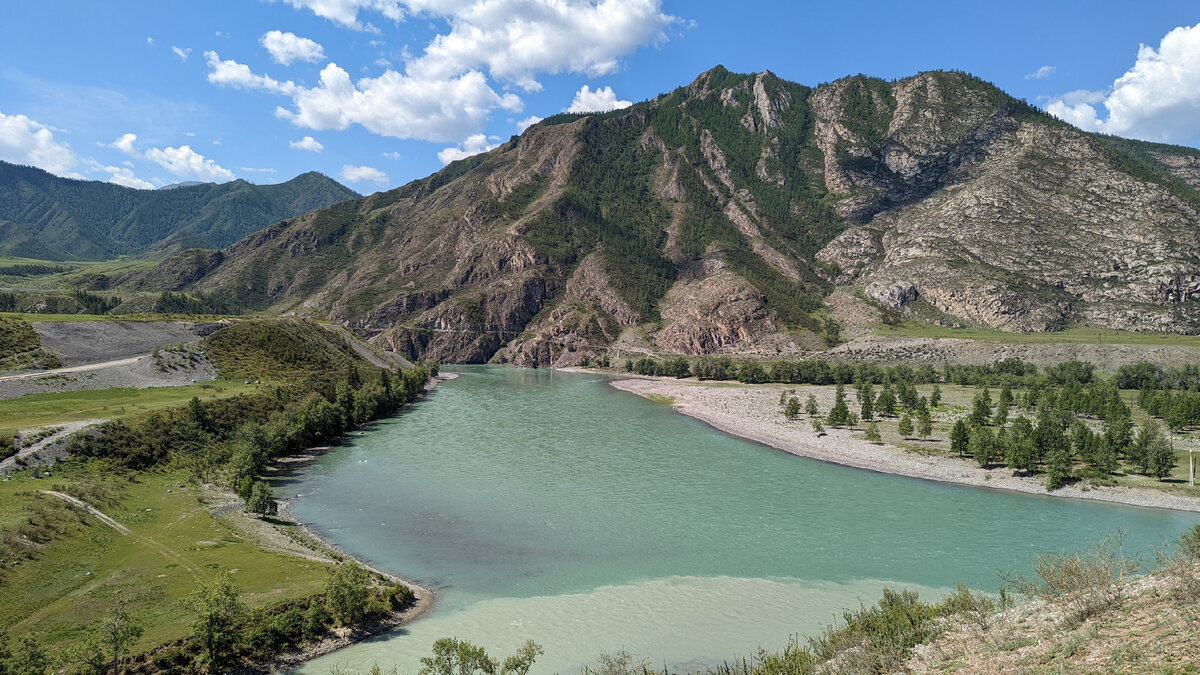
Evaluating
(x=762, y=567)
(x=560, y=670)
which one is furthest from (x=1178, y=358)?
(x=560, y=670)

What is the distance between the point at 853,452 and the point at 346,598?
201 ft

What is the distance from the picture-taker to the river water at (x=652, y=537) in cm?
2959

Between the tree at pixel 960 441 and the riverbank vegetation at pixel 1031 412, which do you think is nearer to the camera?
the riverbank vegetation at pixel 1031 412

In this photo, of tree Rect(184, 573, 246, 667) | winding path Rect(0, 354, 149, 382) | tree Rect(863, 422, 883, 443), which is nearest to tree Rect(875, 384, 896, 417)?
tree Rect(863, 422, 883, 443)

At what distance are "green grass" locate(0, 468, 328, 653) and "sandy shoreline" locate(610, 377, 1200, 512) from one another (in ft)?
193

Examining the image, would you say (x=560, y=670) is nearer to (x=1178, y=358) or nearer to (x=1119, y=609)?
(x=1119, y=609)

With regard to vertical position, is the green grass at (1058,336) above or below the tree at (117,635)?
above

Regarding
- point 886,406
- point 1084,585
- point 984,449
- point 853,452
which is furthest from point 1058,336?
point 1084,585

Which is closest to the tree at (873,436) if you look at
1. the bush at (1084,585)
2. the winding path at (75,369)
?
the bush at (1084,585)

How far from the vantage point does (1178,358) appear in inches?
5005

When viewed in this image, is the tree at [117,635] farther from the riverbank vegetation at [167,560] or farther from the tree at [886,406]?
the tree at [886,406]

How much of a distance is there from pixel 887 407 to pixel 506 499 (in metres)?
71.1

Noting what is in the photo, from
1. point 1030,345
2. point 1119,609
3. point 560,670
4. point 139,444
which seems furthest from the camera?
point 1030,345

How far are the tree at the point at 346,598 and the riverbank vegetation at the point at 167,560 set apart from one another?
0.06 meters
